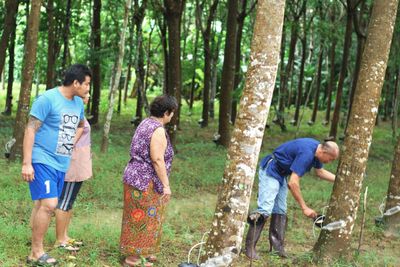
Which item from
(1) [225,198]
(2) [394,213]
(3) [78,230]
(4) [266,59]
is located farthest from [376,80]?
(3) [78,230]

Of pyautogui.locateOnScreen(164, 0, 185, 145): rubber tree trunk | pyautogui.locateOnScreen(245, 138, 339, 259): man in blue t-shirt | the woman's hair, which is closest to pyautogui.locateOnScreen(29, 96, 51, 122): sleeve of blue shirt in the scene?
the woman's hair

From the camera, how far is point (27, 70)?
9.71m

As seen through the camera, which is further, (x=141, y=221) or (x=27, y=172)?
(x=141, y=221)

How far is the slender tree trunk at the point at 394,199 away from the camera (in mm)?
7836

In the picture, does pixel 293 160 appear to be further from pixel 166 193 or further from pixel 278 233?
pixel 166 193

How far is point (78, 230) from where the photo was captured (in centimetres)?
661

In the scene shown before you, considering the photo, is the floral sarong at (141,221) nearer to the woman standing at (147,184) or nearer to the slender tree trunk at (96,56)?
the woman standing at (147,184)

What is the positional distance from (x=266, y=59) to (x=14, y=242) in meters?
3.23

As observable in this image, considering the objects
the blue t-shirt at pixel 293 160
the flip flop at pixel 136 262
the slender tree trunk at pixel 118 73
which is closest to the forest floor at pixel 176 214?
the flip flop at pixel 136 262

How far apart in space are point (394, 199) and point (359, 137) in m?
2.39

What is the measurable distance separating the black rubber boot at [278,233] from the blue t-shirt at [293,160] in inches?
20.2

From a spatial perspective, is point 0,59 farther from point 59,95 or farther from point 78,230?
point 59,95

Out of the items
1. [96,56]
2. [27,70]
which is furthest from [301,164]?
[96,56]

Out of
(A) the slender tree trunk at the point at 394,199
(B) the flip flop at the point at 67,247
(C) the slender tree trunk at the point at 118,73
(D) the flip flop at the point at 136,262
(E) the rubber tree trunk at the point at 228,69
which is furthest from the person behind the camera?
(E) the rubber tree trunk at the point at 228,69
